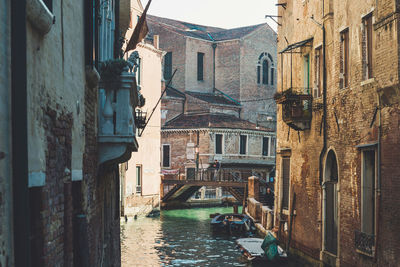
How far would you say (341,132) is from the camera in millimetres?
12906

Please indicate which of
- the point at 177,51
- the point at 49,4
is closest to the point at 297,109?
the point at 49,4

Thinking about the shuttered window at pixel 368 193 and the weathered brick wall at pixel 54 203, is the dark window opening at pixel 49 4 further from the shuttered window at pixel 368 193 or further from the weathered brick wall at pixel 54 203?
the shuttered window at pixel 368 193

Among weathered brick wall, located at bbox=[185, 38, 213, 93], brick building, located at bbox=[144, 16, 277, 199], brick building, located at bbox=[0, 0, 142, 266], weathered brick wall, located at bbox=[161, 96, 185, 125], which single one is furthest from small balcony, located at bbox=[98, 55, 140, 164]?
weathered brick wall, located at bbox=[185, 38, 213, 93]

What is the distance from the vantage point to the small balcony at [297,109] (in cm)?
1494

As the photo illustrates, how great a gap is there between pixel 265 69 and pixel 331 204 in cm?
3372

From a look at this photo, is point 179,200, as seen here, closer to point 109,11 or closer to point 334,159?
point 334,159

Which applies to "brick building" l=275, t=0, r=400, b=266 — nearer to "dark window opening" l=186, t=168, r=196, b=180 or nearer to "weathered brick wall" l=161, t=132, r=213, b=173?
"dark window opening" l=186, t=168, r=196, b=180

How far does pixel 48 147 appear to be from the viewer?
432 cm

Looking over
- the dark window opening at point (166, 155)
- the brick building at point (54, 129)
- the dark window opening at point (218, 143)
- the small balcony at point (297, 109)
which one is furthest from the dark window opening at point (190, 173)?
the brick building at point (54, 129)

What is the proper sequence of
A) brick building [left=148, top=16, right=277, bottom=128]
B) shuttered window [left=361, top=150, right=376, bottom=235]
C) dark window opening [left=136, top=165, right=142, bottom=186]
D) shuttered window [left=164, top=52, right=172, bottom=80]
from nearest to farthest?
shuttered window [left=361, top=150, right=376, bottom=235], dark window opening [left=136, top=165, right=142, bottom=186], brick building [left=148, top=16, right=277, bottom=128], shuttered window [left=164, top=52, right=172, bottom=80]

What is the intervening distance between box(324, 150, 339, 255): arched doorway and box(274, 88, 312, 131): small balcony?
1.49 meters

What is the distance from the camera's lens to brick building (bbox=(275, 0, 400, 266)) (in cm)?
1037

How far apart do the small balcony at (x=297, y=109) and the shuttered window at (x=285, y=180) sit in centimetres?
257

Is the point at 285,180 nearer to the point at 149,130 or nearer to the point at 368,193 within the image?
the point at 368,193
